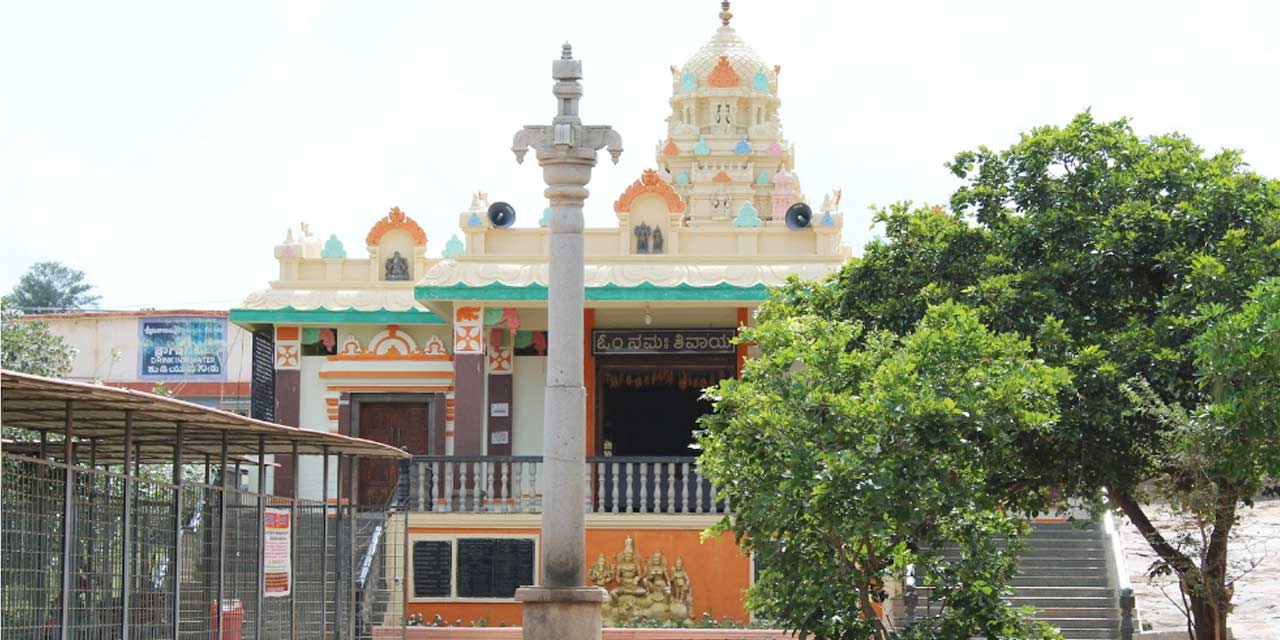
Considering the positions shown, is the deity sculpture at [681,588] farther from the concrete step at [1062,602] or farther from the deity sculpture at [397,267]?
the deity sculpture at [397,267]

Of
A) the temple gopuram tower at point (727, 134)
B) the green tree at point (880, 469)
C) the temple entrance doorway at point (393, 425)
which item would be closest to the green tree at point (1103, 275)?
the green tree at point (880, 469)

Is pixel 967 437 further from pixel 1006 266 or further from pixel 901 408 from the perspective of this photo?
pixel 1006 266

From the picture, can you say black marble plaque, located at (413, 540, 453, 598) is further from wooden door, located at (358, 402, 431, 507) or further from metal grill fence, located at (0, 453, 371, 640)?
metal grill fence, located at (0, 453, 371, 640)

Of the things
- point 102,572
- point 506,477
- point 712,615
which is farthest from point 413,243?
point 102,572

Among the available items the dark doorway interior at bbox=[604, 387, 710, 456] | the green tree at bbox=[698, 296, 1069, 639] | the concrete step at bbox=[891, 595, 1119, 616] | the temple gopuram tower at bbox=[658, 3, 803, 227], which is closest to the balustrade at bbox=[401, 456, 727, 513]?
the concrete step at bbox=[891, 595, 1119, 616]

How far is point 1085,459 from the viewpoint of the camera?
17.9 metres

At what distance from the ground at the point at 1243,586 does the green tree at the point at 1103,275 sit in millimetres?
1719

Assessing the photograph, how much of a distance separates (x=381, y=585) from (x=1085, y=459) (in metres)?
9.19

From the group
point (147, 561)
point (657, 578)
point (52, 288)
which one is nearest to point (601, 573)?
point (657, 578)

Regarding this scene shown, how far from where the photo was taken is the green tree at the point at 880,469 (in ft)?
50.9

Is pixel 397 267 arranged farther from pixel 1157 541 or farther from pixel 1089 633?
pixel 1157 541

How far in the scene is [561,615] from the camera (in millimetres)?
14680

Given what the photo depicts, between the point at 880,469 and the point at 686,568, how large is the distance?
8.89 metres

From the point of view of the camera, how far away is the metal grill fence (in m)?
11.1
